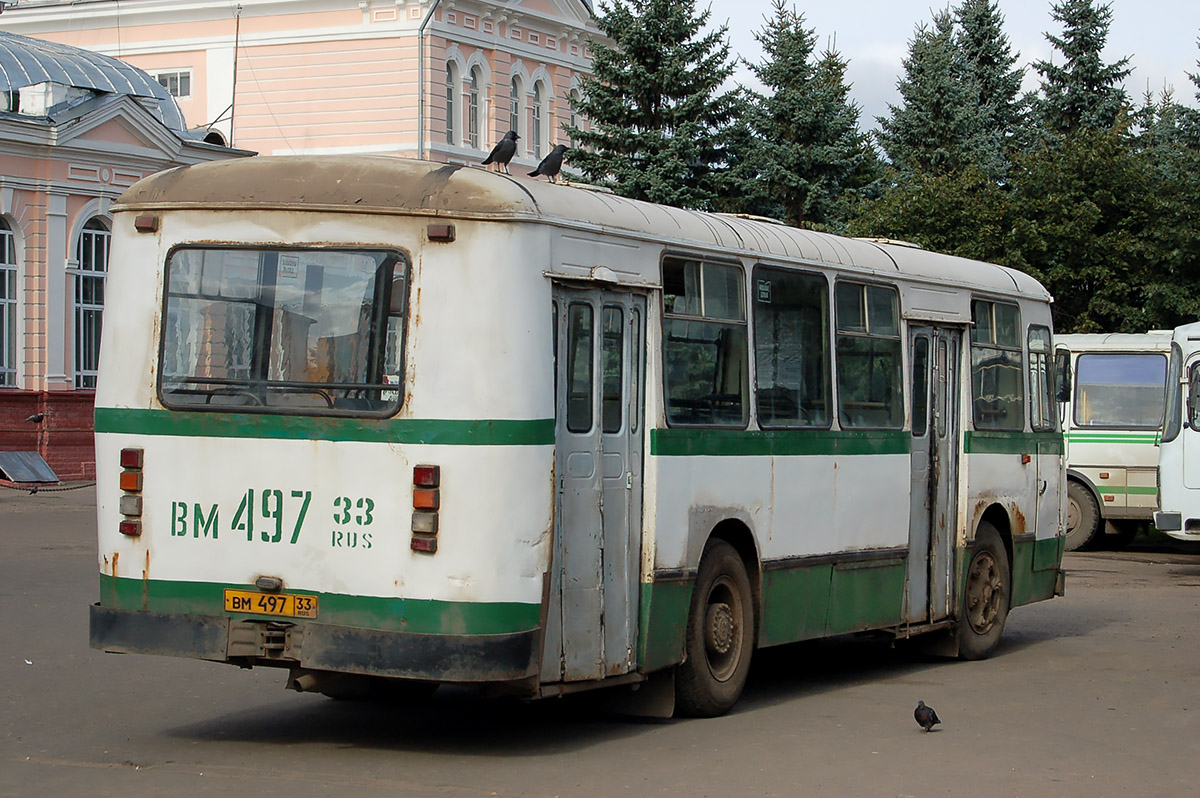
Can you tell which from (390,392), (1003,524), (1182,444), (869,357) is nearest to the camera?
(390,392)

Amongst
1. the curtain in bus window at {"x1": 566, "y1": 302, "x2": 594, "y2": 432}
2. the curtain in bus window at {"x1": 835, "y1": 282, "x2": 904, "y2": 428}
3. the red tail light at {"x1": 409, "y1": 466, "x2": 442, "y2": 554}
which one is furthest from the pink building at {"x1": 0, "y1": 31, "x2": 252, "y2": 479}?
the red tail light at {"x1": 409, "y1": 466, "x2": 442, "y2": 554}

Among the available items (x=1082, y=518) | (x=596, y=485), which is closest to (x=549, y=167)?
(x=596, y=485)

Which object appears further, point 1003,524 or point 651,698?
point 1003,524

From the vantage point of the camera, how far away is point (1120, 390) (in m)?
23.8

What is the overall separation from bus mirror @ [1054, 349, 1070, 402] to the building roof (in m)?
22.7

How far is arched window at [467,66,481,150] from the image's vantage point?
49750 mm

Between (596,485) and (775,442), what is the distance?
6.40 ft

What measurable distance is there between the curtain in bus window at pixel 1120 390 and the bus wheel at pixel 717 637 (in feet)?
48.1

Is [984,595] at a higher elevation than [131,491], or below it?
below

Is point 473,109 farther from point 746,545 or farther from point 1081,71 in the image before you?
point 746,545

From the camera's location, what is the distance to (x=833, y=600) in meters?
11.2

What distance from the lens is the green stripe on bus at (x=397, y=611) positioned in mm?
8133

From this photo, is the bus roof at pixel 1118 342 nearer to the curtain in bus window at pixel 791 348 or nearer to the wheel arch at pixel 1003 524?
the wheel arch at pixel 1003 524

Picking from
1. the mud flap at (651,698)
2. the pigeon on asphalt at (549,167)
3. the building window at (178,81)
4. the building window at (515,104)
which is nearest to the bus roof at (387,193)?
the pigeon on asphalt at (549,167)
